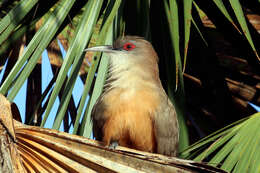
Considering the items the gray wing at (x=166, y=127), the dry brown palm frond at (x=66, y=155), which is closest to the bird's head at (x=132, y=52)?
the gray wing at (x=166, y=127)

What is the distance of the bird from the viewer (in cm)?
257

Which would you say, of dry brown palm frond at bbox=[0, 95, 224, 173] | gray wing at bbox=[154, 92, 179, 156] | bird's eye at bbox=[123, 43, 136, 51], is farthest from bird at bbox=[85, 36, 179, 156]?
dry brown palm frond at bbox=[0, 95, 224, 173]

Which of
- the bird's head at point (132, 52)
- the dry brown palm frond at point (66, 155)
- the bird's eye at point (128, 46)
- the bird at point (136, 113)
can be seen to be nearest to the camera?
the dry brown palm frond at point (66, 155)

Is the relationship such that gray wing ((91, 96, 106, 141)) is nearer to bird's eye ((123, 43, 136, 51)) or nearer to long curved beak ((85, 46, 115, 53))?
long curved beak ((85, 46, 115, 53))

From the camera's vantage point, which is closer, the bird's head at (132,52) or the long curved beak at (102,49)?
the long curved beak at (102,49)

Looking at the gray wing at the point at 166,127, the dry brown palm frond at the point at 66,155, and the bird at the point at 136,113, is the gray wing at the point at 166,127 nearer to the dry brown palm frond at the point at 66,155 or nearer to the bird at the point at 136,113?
the bird at the point at 136,113

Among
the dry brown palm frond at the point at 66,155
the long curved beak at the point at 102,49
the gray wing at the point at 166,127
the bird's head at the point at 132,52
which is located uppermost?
the long curved beak at the point at 102,49

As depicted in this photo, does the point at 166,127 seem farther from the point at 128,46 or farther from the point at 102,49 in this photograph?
the point at 128,46

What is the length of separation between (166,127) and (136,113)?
28 centimetres

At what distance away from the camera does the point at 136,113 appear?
255cm

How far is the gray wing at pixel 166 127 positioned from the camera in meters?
2.63

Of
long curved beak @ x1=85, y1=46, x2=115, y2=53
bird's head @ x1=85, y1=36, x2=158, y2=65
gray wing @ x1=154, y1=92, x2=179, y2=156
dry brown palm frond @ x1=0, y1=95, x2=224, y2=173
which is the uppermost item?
long curved beak @ x1=85, y1=46, x2=115, y2=53

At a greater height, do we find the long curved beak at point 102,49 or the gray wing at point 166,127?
the long curved beak at point 102,49

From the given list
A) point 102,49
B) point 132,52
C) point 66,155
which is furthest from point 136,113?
point 66,155
